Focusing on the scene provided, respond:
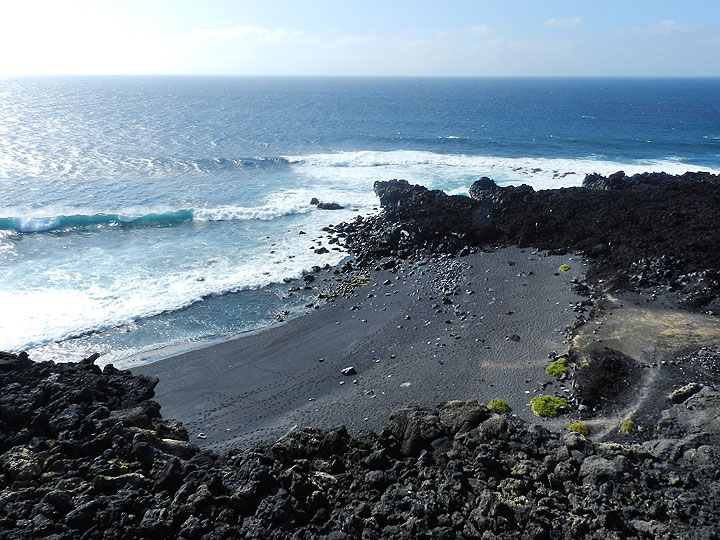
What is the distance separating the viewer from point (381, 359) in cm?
3056

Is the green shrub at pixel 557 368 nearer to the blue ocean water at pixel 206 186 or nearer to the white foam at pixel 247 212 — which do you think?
the blue ocean water at pixel 206 186

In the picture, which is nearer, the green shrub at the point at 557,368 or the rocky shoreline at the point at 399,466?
the rocky shoreline at the point at 399,466

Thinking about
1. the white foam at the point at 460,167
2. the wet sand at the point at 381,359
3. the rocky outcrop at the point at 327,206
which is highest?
the white foam at the point at 460,167

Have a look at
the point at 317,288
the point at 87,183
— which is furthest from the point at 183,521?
the point at 87,183

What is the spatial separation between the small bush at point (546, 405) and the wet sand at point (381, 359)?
44cm

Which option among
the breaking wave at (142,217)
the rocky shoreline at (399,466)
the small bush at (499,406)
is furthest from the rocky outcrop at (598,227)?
the small bush at (499,406)

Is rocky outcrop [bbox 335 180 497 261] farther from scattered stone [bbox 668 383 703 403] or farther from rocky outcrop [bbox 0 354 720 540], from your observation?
rocky outcrop [bbox 0 354 720 540]

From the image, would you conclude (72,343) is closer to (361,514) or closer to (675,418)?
(361,514)

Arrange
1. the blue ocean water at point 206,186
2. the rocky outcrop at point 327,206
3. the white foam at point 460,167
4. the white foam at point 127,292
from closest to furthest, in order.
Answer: the white foam at point 127,292, the blue ocean water at point 206,186, the rocky outcrop at point 327,206, the white foam at point 460,167

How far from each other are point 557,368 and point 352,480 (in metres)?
14.7

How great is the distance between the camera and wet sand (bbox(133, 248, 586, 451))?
1019 inches

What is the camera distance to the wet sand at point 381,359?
2589 cm

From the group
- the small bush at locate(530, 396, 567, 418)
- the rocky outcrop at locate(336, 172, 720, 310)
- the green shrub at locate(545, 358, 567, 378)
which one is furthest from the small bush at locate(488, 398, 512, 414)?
the rocky outcrop at locate(336, 172, 720, 310)

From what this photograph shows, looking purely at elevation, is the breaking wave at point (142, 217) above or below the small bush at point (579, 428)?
above
